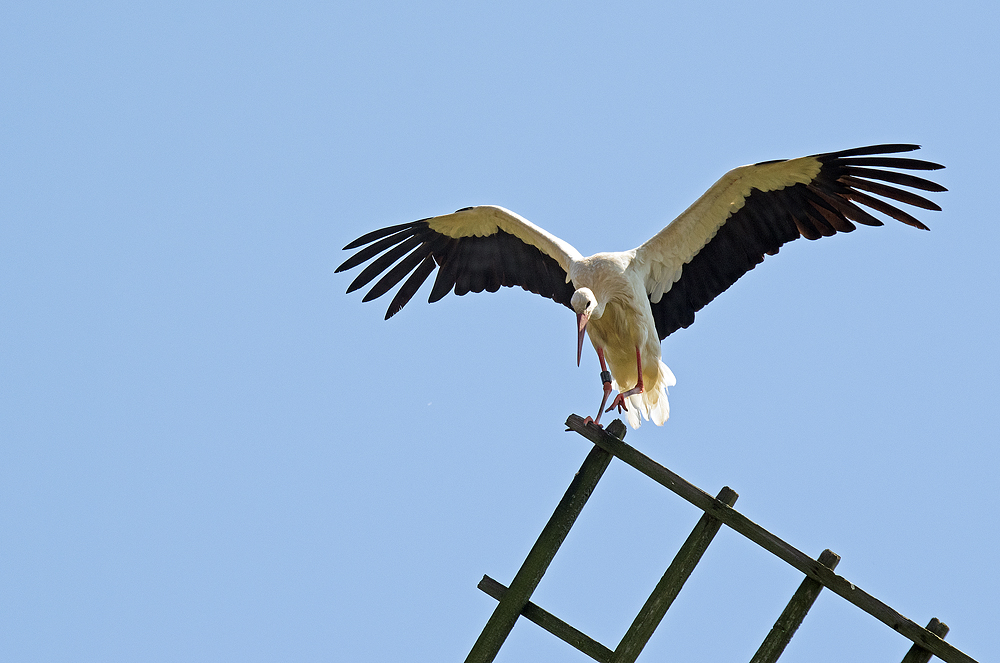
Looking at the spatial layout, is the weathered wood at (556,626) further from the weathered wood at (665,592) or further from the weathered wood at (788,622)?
the weathered wood at (788,622)

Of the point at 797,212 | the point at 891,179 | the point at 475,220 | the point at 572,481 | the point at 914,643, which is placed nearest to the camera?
the point at 914,643

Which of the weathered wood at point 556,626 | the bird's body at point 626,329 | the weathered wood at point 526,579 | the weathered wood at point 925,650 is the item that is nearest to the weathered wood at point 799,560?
the weathered wood at point 925,650

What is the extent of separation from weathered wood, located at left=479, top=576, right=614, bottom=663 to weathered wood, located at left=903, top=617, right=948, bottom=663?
1058mm

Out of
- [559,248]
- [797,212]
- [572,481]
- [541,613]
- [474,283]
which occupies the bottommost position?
[541,613]

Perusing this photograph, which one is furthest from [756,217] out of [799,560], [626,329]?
[799,560]

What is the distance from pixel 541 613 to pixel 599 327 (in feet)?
9.46

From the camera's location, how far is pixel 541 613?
12.5 ft

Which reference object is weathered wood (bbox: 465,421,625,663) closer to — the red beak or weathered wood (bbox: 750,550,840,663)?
weathered wood (bbox: 750,550,840,663)

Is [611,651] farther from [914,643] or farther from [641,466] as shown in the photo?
[914,643]

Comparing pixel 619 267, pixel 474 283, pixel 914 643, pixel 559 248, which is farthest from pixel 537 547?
pixel 474 283

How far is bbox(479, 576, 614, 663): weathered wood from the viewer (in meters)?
3.77

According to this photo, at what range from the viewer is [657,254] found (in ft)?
21.7

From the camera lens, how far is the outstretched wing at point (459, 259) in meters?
7.19

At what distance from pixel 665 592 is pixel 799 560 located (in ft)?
1.61
